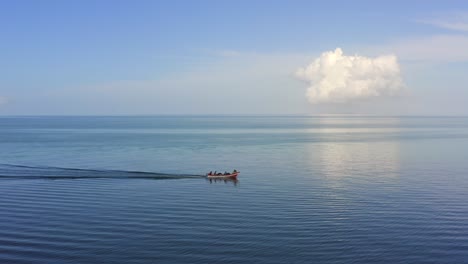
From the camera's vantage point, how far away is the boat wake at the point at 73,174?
6150cm

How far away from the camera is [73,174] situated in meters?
63.4

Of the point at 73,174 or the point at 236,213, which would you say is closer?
the point at 236,213

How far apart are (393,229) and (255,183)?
24.1 metres

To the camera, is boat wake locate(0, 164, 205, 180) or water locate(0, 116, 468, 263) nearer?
water locate(0, 116, 468, 263)

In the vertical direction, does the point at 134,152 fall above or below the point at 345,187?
above

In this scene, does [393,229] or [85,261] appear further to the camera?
[393,229]

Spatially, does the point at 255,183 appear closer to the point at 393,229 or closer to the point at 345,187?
the point at 345,187

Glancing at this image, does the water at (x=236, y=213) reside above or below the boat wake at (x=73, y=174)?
below

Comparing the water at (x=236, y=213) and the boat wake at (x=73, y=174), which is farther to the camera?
the boat wake at (x=73, y=174)

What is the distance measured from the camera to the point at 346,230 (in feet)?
114

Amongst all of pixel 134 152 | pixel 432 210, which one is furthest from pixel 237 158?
pixel 432 210

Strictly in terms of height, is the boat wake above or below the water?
above

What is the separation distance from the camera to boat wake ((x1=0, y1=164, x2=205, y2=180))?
202 ft

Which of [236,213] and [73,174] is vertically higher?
[73,174]
